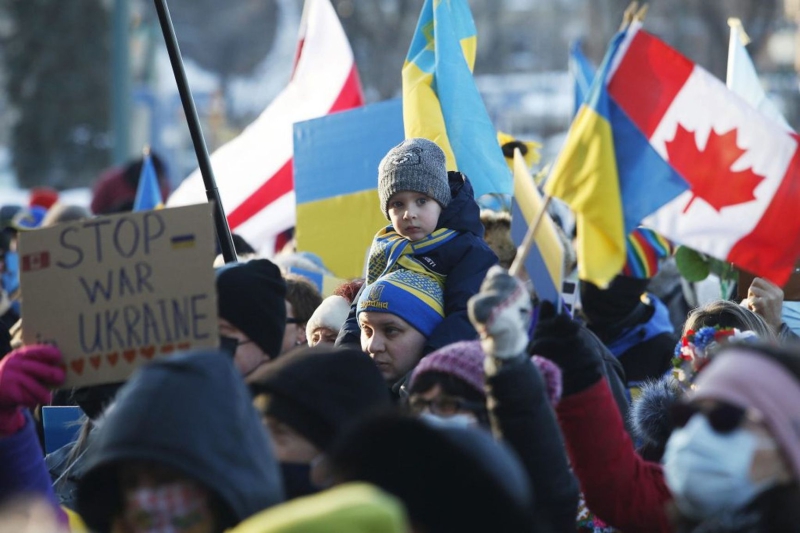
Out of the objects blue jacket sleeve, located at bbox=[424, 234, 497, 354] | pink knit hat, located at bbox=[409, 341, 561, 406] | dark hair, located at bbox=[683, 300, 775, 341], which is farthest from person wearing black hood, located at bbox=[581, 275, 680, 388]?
pink knit hat, located at bbox=[409, 341, 561, 406]

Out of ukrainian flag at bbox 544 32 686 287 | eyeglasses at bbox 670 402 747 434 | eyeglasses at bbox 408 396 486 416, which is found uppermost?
ukrainian flag at bbox 544 32 686 287

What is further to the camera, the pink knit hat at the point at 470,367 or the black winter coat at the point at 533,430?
the pink knit hat at the point at 470,367

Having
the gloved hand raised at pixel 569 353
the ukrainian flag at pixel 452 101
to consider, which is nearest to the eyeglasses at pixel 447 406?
the gloved hand raised at pixel 569 353

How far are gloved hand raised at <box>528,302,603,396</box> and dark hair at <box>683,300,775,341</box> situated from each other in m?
1.18

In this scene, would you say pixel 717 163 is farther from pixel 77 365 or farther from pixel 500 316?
pixel 77 365

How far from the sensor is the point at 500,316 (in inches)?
127

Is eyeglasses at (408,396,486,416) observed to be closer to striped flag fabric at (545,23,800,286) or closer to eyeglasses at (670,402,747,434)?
striped flag fabric at (545,23,800,286)

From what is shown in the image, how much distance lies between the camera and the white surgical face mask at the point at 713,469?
108 inches

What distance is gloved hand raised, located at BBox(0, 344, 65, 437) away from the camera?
349cm

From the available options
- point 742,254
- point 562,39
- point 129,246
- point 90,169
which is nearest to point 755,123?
point 742,254

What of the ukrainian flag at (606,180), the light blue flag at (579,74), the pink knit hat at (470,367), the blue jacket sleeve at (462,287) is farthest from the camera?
the light blue flag at (579,74)

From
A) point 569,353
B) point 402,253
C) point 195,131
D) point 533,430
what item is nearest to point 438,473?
point 533,430

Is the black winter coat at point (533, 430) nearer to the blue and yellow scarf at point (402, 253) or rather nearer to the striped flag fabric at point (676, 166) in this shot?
the striped flag fabric at point (676, 166)

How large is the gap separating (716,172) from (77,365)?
2.04 meters
